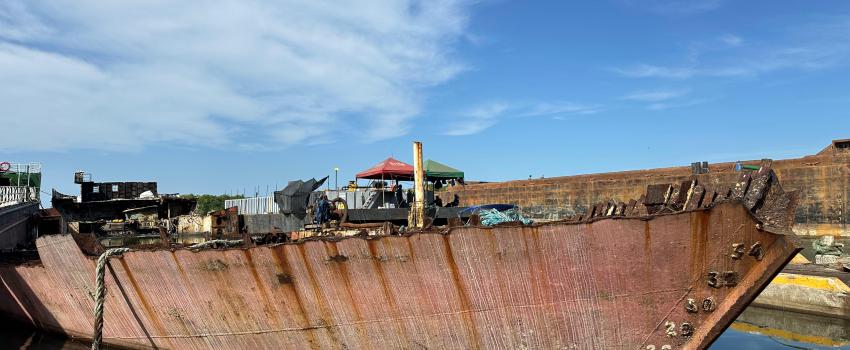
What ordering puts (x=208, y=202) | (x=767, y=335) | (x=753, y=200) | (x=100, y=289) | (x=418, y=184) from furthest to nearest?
(x=208, y=202) < (x=418, y=184) < (x=767, y=335) < (x=100, y=289) < (x=753, y=200)

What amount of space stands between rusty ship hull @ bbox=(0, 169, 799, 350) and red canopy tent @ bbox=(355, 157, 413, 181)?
12906 millimetres

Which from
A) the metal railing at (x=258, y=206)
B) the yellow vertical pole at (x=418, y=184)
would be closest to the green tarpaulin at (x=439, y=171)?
the metal railing at (x=258, y=206)

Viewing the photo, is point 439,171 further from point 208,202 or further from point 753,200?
point 208,202

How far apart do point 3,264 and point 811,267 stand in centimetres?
1741

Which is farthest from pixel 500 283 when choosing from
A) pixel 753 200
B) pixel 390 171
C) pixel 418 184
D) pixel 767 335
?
pixel 390 171

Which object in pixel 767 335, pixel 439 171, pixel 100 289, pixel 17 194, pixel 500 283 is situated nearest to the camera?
pixel 500 283

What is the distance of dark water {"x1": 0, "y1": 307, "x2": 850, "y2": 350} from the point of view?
394 inches

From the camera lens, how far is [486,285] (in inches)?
225

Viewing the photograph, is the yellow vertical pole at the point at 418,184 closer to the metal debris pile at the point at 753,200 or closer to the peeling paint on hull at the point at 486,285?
the peeling paint on hull at the point at 486,285

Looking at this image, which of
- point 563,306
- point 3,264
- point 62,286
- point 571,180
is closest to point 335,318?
point 563,306

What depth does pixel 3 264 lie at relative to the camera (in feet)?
33.7

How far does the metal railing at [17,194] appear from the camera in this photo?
692 inches

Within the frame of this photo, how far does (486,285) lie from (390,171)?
14.4 metres

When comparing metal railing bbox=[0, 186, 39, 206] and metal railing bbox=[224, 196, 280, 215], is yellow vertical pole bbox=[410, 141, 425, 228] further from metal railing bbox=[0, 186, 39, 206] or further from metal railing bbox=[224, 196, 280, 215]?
metal railing bbox=[0, 186, 39, 206]
